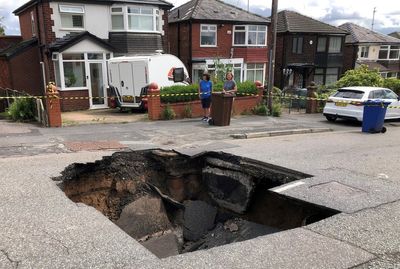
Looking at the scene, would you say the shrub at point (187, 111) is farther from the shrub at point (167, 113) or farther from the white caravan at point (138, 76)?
the white caravan at point (138, 76)

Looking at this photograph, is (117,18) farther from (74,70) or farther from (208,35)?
(208,35)

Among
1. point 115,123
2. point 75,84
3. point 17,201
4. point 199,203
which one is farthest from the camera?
point 75,84

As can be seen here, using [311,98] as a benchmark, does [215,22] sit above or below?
above

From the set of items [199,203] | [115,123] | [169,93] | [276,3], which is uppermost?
[276,3]

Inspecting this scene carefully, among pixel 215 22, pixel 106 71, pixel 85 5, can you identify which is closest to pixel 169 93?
pixel 106 71

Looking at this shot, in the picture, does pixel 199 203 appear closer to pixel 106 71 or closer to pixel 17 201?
pixel 17 201

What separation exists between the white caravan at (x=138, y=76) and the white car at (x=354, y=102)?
6383mm

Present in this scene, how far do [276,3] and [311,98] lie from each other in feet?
17.3

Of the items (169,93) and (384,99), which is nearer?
(169,93)

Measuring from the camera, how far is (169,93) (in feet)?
45.8

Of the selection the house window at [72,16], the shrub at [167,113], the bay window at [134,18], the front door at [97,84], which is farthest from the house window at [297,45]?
the shrub at [167,113]

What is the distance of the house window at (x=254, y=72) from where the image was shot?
91.2 ft

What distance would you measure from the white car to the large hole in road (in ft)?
29.8

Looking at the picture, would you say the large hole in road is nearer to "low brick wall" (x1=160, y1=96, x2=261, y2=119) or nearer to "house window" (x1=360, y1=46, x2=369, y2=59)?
"low brick wall" (x1=160, y1=96, x2=261, y2=119)
